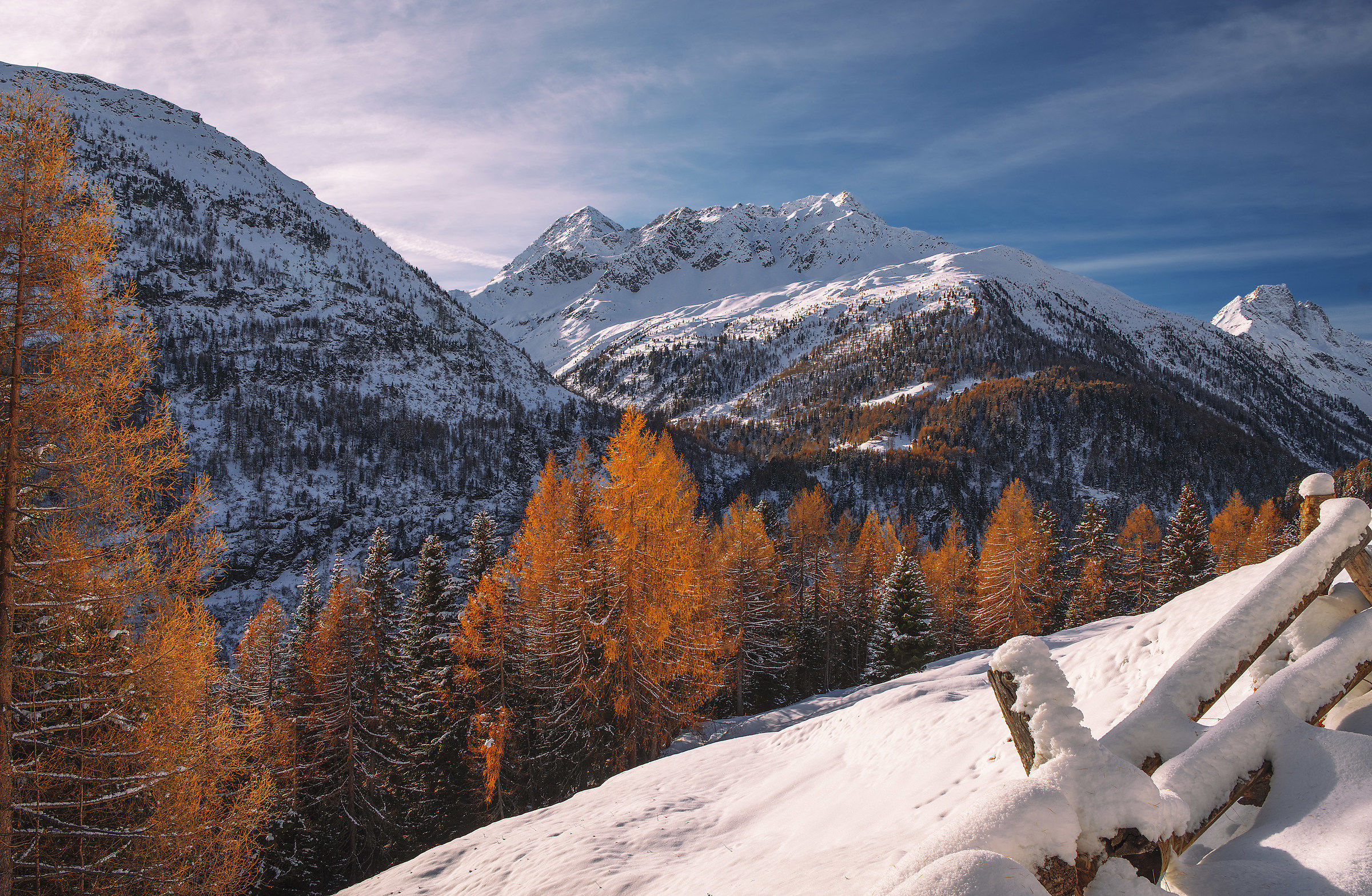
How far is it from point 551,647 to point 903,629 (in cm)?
1736

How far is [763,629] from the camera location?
1196 inches

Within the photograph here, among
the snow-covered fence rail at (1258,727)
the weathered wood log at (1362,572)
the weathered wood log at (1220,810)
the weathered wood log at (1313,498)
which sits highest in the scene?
the weathered wood log at (1313,498)

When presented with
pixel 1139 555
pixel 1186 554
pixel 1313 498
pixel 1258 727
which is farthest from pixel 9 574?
pixel 1139 555

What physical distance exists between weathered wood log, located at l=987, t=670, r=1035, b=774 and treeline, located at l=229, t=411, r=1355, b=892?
44.5 ft

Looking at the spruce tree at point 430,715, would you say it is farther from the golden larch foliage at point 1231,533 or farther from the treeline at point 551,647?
the golden larch foliage at point 1231,533

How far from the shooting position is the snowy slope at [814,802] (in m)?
6.14

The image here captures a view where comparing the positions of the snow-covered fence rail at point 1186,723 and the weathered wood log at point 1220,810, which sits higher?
the snow-covered fence rail at point 1186,723

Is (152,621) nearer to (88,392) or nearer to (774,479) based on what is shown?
(88,392)

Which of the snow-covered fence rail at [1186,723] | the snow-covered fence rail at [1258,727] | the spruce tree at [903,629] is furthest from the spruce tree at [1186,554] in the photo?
the snow-covered fence rail at [1258,727]

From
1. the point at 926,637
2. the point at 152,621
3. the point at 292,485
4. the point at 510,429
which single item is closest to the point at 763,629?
the point at 926,637

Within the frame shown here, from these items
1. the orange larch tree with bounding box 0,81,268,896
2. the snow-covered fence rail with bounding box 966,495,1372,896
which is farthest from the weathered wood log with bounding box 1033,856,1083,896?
the orange larch tree with bounding box 0,81,268,896

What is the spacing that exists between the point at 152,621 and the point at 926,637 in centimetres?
2775

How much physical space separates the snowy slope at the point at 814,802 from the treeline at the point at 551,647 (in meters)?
5.19

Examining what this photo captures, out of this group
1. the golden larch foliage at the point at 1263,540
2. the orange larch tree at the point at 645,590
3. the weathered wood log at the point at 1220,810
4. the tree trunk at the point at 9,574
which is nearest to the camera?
the weathered wood log at the point at 1220,810
